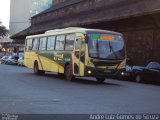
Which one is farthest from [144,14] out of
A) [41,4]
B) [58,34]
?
[41,4]

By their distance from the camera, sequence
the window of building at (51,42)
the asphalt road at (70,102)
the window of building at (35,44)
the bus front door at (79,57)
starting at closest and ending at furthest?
the asphalt road at (70,102) < the bus front door at (79,57) < the window of building at (51,42) < the window of building at (35,44)

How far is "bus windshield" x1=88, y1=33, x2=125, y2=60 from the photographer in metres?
21.9

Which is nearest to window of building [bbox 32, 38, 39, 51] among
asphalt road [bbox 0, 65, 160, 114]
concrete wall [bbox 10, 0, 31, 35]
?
asphalt road [bbox 0, 65, 160, 114]

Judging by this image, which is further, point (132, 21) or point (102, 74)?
point (132, 21)

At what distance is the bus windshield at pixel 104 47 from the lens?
21859 millimetres

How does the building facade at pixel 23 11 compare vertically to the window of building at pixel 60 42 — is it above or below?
above

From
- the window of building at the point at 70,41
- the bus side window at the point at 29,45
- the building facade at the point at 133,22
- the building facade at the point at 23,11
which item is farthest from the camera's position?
the building facade at the point at 23,11

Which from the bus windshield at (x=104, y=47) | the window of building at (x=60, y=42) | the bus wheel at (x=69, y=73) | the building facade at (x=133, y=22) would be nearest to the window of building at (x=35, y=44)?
the window of building at (x=60, y=42)

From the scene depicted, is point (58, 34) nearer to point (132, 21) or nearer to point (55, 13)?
point (132, 21)

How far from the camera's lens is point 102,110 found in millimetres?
11875

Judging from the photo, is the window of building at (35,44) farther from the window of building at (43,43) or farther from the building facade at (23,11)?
the building facade at (23,11)

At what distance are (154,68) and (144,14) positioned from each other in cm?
695

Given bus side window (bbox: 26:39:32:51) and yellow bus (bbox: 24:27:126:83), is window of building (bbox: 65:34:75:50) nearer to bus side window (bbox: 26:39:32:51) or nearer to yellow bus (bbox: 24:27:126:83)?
yellow bus (bbox: 24:27:126:83)

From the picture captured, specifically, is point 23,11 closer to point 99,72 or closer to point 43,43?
point 43,43
